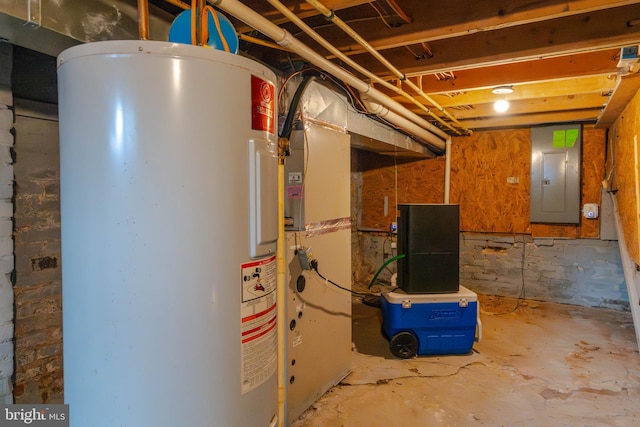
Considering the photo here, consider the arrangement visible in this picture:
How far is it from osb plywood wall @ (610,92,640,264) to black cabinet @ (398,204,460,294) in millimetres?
1286

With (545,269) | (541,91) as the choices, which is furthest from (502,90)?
(545,269)

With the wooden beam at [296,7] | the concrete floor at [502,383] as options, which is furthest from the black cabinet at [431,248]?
the wooden beam at [296,7]

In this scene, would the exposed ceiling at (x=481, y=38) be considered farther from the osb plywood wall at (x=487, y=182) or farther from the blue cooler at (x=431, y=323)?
the blue cooler at (x=431, y=323)

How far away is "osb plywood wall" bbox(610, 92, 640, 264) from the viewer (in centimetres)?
274

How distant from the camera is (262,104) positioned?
3.67 ft

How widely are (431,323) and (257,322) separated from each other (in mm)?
2143

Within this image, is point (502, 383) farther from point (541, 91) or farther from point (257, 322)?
point (541, 91)

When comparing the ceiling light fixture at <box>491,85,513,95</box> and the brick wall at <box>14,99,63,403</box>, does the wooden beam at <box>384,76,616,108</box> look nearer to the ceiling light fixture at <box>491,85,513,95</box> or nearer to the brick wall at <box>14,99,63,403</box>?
the ceiling light fixture at <box>491,85,513,95</box>

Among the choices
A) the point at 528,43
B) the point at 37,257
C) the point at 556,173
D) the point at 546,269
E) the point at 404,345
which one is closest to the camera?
the point at 37,257

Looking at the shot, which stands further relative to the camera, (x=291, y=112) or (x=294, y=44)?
(x=291, y=112)

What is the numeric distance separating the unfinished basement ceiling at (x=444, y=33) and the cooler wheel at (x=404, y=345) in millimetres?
1899

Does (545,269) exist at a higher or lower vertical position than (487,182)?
lower

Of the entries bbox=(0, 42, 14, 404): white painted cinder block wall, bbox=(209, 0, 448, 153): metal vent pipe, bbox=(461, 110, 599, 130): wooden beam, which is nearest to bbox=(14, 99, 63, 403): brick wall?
bbox=(0, 42, 14, 404): white painted cinder block wall

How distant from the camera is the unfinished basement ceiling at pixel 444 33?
117 cm
